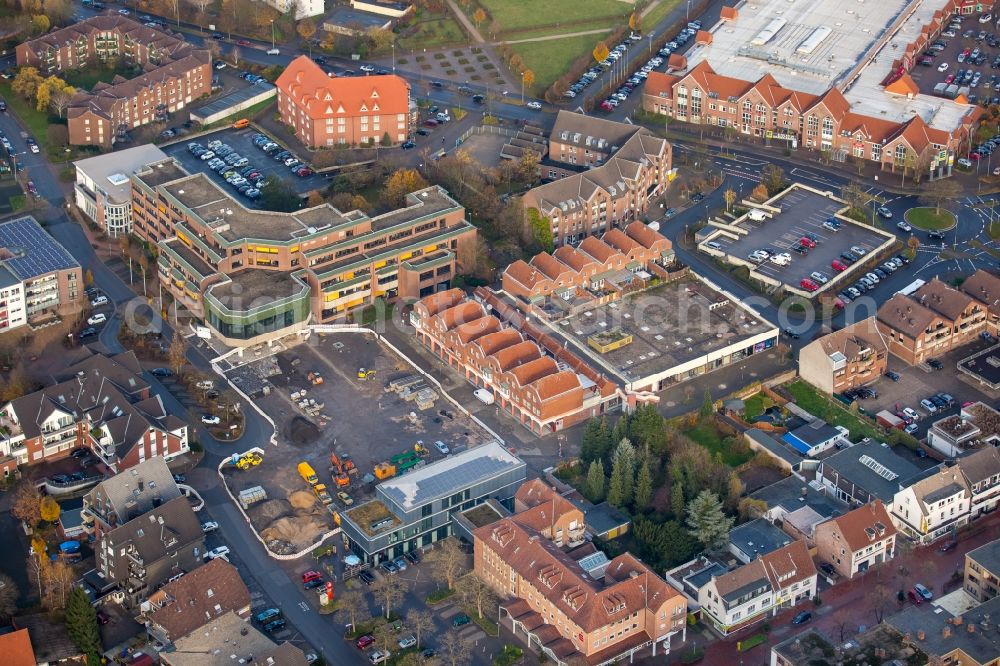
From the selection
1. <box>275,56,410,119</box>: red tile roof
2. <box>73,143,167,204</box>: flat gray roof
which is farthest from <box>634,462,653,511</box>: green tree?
<box>275,56,410,119</box>: red tile roof

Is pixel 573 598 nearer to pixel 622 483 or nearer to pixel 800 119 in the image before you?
pixel 622 483

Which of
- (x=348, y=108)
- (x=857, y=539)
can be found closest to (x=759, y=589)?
(x=857, y=539)

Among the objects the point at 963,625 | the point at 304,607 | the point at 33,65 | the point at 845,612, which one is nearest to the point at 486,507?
the point at 304,607

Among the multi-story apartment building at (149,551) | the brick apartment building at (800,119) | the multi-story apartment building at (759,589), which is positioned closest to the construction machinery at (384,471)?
the multi-story apartment building at (149,551)

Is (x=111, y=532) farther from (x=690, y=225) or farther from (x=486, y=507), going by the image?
(x=690, y=225)

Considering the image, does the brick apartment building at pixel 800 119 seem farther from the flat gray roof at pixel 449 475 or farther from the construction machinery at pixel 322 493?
the construction machinery at pixel 322 493
